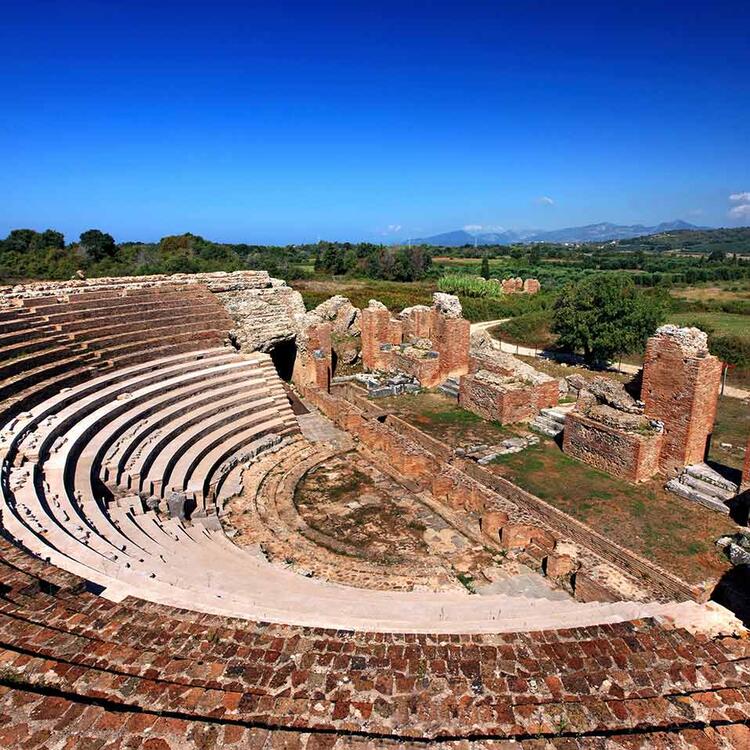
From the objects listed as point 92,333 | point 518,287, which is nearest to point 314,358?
point 92,333

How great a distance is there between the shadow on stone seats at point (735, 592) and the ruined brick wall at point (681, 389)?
11.2 feet

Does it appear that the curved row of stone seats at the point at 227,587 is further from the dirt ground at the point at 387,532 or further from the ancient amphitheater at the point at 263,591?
the dirt ground at the point at 387,532

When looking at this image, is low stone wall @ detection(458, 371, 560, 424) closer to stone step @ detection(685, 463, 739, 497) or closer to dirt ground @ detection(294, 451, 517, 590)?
dirt ground @ detection(294, 451, 517, 590)

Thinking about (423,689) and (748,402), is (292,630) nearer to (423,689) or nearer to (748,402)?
(423,689)

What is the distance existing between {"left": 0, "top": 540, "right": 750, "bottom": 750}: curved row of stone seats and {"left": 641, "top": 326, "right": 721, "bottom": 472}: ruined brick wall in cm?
675

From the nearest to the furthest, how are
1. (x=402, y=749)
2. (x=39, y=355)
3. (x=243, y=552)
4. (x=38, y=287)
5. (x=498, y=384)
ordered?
(x=402, y=749) → (x=243, y=552) → (x=39, y=355) → (x=498, y=384) → (x=38, y=287)

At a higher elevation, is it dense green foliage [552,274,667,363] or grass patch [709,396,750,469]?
dense green foliage [552,274,667,363]

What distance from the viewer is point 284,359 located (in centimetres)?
2203

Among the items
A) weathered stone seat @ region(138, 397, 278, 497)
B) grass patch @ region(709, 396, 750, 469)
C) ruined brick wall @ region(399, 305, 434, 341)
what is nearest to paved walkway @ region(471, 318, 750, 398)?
grass patch @ region(709, 396, 750, 469)

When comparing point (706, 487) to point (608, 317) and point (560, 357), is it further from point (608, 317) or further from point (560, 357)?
point (560, 357)

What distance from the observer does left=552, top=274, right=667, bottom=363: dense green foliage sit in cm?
2566

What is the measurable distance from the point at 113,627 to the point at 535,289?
56.2 meters

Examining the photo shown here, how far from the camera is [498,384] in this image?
15.6 metres

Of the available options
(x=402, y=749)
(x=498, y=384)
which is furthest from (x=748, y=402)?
(x=402, y=749)
